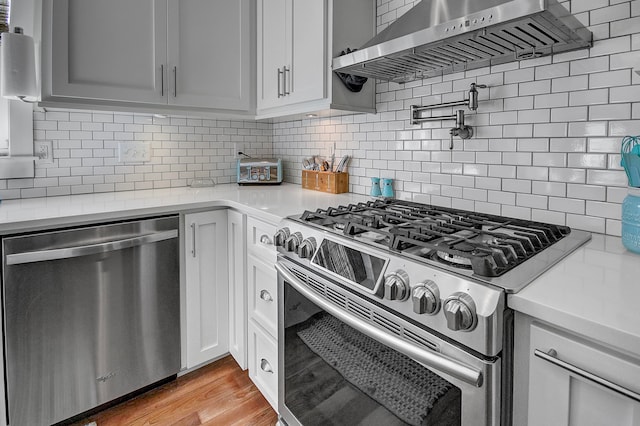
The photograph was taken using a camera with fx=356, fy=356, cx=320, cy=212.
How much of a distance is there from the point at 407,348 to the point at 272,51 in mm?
1848

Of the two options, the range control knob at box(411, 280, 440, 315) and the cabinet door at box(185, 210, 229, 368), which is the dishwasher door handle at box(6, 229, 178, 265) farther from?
the range control knob at box(411, 280, 440, 315)

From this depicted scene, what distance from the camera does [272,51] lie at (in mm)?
2104

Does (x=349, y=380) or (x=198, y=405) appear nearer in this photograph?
(x=349, y=380)

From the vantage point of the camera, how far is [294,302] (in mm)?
1364

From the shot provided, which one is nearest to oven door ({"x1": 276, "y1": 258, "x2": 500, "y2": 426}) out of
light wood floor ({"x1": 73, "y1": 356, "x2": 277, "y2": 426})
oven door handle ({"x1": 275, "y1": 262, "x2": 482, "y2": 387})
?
oven door handle ({"x1": 275, "y1": 262, "x2": 482, "y2": 387})

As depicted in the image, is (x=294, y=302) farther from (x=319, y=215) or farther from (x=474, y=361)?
(x=474, y=361)

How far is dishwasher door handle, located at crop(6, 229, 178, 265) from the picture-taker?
141 cm

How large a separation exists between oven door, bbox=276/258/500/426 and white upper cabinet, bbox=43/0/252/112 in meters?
1.26

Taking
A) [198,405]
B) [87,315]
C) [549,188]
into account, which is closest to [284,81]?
[549,188]

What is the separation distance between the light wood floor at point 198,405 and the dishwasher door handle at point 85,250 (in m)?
0.81

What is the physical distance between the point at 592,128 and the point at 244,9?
6.45ft

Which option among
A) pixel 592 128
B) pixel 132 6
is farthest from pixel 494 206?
pixel 132 6

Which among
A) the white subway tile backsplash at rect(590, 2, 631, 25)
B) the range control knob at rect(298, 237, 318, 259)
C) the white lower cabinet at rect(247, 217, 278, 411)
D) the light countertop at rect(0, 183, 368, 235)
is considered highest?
the white subway tile backsplash at rect(590, 2, 631, 25)

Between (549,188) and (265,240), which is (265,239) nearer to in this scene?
(265,240)
